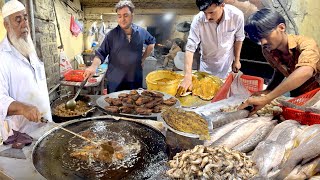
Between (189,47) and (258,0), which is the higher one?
(258,0)

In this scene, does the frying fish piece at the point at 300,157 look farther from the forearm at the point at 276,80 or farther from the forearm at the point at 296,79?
the forearm at the point at 276,80

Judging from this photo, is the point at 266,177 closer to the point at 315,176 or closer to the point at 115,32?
the point at 315,176

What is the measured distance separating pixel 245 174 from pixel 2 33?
3752 mm

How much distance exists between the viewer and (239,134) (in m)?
1.97

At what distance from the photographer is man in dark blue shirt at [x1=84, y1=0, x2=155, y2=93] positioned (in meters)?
4.64

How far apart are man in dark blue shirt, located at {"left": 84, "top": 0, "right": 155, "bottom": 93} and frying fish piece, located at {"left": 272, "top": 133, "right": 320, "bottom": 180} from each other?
367 centimetres

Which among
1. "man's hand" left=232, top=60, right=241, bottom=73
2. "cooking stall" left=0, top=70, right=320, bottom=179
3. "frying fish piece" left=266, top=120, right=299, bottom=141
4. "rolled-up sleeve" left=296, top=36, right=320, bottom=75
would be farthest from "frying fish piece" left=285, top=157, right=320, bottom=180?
"man's hand" left=232, top=60, right=241, bottom=73

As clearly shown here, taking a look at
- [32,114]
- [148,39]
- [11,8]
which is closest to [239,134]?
[32,114]

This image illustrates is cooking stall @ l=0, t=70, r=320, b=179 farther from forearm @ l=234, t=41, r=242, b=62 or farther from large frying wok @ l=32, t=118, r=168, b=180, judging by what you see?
forearm @ l=234, t=41, r=242, b=62

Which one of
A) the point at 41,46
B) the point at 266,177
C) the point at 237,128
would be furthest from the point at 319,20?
the point at 41,46

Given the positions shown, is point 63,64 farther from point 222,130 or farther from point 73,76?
point 222,130

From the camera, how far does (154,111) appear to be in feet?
10.0

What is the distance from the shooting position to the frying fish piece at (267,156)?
5.07 feet

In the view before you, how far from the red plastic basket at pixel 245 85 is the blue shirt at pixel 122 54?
83.7 inches
